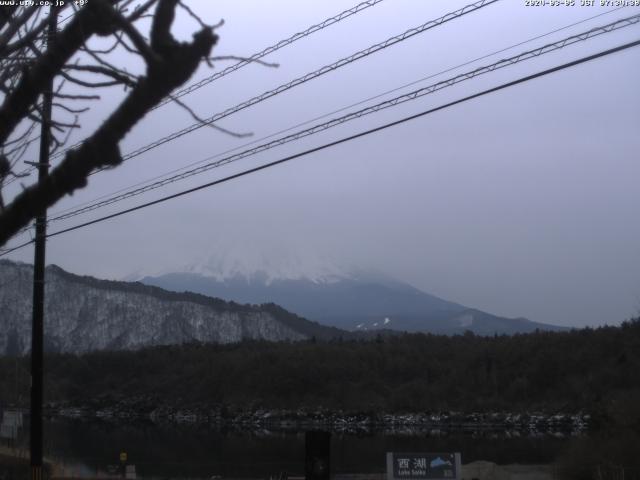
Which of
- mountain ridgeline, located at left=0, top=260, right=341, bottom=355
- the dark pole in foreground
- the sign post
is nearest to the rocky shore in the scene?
mountain ridgeline, located at left=0, top=260, right=341, bottom=355

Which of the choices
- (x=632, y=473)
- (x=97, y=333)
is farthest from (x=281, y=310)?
(x=632, y=473)

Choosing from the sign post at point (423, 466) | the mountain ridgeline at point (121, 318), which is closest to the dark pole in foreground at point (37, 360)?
the sign post at point (423, 466)

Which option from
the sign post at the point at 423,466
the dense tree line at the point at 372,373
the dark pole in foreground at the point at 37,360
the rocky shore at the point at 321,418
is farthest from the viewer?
the dense tree line at the point at 372,373

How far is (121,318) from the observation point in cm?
12750

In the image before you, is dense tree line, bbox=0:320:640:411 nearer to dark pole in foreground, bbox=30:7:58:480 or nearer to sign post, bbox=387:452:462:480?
dark pole in foreground, bbox=30:7:58:480

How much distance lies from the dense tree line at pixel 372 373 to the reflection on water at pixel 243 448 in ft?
30.4

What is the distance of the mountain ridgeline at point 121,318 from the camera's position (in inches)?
4688

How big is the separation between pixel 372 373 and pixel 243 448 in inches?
1396

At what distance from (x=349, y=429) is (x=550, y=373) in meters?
17.9

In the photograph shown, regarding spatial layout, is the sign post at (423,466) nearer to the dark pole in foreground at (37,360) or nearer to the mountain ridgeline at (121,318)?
the dark pole in foreground at (37,360)

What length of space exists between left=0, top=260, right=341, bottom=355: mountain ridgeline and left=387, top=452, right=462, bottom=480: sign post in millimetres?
101714

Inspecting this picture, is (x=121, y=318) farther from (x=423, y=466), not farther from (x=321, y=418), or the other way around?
(x=423, y=466)

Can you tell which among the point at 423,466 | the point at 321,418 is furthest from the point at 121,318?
the point at 423,466

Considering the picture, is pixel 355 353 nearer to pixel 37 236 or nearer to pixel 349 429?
pixel 349 429
